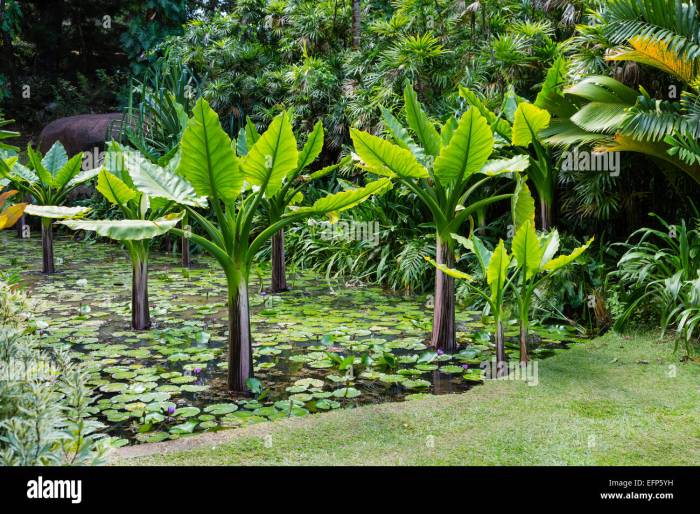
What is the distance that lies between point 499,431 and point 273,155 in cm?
189

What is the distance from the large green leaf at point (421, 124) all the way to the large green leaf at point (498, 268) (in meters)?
1.13

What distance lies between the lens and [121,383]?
3.91 m

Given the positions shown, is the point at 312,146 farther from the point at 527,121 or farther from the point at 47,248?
the point at 47,248

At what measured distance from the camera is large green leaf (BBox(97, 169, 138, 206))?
4.28m

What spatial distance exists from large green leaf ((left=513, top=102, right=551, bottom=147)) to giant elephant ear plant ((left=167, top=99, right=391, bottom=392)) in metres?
1.55

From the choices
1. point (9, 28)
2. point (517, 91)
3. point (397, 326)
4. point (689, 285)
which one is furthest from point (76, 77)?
point (689, 285)

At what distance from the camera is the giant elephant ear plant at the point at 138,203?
344cm

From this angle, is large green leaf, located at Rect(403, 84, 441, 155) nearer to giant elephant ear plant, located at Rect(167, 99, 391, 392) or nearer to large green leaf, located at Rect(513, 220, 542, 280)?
giant elephant ear plant, located at Rect(167, 99, 391, 392)

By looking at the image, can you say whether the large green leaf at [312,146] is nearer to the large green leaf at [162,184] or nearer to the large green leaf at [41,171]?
the large green leaf at [162,184]

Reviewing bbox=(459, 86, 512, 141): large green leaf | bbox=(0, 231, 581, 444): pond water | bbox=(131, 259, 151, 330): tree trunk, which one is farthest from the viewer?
bbox=(459, 86, 512, 141): large green leaf

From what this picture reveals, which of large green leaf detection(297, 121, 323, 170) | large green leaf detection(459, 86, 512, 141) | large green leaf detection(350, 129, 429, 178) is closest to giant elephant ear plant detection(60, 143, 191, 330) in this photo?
large green leaf detection(297, 121, 323, 170)

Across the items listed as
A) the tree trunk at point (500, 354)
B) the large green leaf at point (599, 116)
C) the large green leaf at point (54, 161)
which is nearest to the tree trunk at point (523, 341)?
the tree trunk at point (500, 354)

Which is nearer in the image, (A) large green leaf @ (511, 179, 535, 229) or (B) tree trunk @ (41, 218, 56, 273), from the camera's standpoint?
(A) large green leaf @ (511, 179, 535, 229)
